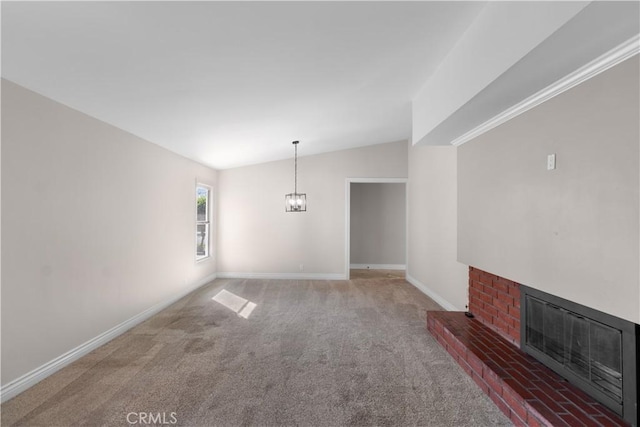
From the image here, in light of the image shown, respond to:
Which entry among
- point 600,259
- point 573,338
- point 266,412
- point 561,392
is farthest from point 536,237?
point 266,412

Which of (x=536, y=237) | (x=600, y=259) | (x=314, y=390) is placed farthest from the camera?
(x=314, y=390)

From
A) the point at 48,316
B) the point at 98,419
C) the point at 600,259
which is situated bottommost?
the point at 98,419

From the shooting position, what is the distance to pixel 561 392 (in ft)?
6.67

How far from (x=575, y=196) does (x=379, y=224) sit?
19.8ft

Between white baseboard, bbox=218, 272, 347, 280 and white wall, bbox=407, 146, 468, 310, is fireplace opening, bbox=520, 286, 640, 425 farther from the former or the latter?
white baseboard, bbox=218, 272, 347, 280

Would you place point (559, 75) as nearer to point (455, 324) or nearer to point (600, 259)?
point (600, 259)

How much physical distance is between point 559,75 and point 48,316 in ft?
13.8

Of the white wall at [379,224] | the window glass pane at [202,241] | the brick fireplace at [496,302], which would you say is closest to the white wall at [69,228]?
the window glass pane at [202,241]

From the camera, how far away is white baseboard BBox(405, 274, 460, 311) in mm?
4400

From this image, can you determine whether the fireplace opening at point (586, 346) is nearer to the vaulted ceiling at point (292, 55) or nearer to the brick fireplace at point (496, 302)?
the brick fireplace at point (496, 302)

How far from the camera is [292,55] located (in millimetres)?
2373
